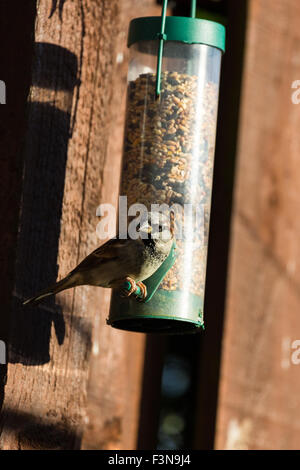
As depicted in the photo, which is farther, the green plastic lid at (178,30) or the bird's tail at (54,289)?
the green plastic lid at (178,30)

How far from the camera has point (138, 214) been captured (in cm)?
302

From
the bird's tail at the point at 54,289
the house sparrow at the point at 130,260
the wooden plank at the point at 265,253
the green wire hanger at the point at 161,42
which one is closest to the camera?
the bird's tail at the point at 54,289

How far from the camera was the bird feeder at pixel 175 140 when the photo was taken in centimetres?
306

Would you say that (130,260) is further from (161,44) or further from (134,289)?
(161,44)

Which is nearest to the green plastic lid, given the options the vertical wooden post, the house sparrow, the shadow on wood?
the vertical wooden post

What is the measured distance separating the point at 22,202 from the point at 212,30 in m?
0.85

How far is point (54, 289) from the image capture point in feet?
9.08

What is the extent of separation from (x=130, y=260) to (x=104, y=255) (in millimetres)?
115

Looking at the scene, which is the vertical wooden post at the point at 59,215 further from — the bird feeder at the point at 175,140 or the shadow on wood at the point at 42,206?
the bird feeder at the point at 175,140

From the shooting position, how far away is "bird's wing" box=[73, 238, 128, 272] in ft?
9.34

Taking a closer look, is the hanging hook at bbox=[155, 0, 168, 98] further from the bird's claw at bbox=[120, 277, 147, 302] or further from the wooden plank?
the wooden plank

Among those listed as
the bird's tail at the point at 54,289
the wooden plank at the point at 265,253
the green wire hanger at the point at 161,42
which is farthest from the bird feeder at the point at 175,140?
the wooden plank at the point at 265,253

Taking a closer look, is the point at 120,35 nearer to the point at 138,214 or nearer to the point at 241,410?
the point at 138,214

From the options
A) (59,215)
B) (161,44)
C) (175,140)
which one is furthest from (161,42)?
(59,215)
